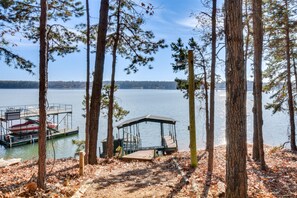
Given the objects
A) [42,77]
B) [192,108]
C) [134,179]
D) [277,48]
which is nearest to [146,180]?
[134,179]

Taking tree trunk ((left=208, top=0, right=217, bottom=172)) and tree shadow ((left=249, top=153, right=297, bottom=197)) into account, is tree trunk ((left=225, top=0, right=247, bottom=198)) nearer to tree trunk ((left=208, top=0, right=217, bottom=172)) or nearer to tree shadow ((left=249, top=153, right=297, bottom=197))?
tree shadow ((left=249, top=153, right=297, bottom=197))

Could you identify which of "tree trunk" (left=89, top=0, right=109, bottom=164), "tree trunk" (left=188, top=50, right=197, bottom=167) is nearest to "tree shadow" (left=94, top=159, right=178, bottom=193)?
"tree trunk" (left=188, top=50, right=197, bottom=167)

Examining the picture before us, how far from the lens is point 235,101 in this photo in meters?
4.12

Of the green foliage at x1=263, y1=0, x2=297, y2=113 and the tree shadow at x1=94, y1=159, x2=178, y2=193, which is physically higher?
the green foliage at x1=263, y1=0, x2=297, y2=113

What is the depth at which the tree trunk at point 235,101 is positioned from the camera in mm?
4117

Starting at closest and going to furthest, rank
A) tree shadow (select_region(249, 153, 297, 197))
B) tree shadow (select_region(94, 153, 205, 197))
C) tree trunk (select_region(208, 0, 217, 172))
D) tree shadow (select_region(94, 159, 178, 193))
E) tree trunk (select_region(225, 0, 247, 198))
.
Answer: tree trunk (select_region(225, 0, 247, 198)), tree shadow (select_region(249, 153, 297, 197)), tree shadow (select_region(94, 153, 205, 197)), tree shadow (select_region(94, 159, 178, 193)), tree trunk (select_region(208, 0, 217, 172))

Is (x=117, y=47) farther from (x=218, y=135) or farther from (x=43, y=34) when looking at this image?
(x=218, y=135)

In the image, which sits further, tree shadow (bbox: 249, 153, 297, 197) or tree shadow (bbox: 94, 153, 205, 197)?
tree shadow (bbox: 94, 153, 205, 197)

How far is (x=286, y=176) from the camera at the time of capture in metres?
7.52

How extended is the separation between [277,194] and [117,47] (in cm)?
1001

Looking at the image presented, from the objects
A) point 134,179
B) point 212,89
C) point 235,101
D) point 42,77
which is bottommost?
point 134,179

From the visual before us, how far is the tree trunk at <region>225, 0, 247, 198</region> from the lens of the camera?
162 inches

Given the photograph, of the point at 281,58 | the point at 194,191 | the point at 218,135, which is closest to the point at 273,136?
the point at 218,135

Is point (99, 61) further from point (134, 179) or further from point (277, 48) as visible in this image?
point (277, 48)
